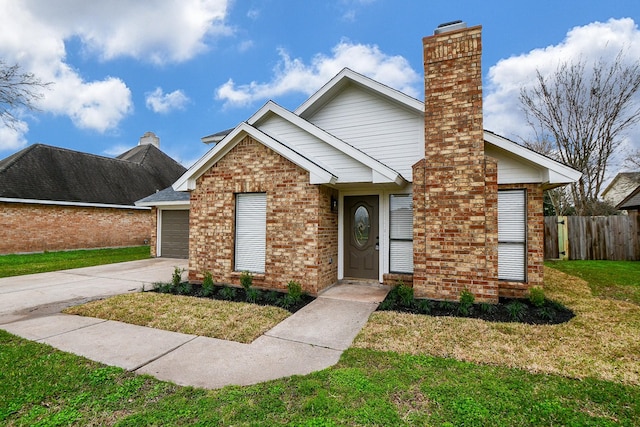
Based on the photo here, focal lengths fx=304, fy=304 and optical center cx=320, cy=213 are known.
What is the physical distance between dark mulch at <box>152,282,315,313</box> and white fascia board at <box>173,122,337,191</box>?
96.0 inches

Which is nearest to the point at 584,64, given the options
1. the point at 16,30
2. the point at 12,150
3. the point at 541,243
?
the point at 541,243

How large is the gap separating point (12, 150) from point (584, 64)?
1279 inches

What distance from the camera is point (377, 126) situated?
7.96 meters

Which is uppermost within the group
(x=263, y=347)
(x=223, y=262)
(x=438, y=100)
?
(x=438, y=100)

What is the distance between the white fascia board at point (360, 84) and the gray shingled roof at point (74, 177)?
49.8 ft

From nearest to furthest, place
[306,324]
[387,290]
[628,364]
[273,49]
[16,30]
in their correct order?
[628,364] < [306,324] < [387,290] < [16,30] < [273,49]

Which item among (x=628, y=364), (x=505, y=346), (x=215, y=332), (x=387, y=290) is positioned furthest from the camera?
(x=387, y=290)

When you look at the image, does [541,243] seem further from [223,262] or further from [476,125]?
[223,262]

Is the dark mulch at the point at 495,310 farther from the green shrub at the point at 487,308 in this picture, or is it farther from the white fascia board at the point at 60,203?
the white fascia board at the point at 60,203

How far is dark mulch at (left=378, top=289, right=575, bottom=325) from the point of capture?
5.00m

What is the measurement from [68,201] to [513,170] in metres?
19.8

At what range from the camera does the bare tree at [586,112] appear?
15445 millimetres

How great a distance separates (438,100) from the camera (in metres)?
5.99

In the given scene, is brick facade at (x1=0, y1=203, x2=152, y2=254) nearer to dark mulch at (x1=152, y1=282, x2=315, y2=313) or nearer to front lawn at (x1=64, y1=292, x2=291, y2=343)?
dark mulch at (x1=152, y1=282, x2=315, y2=313)
